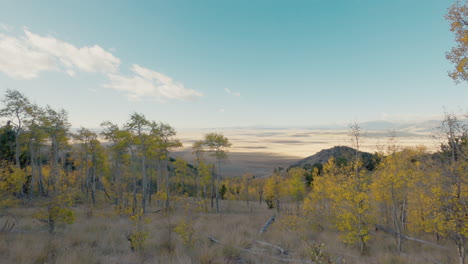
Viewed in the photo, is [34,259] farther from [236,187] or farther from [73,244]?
[236,187]

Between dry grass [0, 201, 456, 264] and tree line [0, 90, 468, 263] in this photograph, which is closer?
dry grass [0, 201, 456, 264]

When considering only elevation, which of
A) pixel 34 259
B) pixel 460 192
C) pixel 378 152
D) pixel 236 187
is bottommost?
pixel 236 187

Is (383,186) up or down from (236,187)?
up

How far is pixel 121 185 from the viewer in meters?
25.5

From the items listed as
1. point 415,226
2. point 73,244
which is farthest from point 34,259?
point 415,226

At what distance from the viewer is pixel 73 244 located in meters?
11.4

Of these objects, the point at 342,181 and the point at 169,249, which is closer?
the point at 169,249

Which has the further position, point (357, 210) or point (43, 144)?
point (43, 144)

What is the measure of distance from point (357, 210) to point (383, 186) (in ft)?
12.5

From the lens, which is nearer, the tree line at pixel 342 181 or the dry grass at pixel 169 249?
the dry grass at pixel 169 249

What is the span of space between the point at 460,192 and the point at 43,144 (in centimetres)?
4696

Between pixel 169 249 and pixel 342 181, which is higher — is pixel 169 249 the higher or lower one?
the lower one

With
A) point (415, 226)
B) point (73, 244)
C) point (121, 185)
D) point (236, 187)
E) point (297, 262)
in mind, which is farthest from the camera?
point (236, 187)

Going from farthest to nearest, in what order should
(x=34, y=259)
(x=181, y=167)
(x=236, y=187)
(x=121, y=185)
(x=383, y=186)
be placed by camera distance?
(x=236, y=187), (x=181, y=167), (x=121, y=185), (x=383, y=186), (x=34, y=259)
